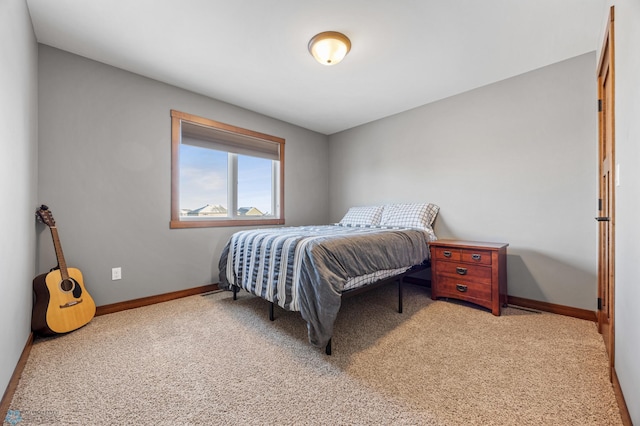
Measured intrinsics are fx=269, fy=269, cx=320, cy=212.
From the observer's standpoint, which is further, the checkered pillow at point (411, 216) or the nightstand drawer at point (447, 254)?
the checkered pillow at point (411, 216)

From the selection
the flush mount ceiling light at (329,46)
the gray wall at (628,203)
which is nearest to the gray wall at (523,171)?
the gray wall at (628,203)

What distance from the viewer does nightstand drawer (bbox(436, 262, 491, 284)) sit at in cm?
247

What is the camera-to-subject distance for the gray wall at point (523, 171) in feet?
7.75

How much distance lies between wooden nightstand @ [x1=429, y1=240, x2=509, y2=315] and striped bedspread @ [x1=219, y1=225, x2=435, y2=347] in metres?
0.25

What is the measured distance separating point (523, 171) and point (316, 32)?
2.35m

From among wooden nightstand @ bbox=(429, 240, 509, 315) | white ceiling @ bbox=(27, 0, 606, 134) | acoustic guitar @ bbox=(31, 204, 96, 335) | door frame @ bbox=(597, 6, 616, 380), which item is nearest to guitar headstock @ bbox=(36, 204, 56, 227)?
acoustic guitar @ bbox=(31, 204, 96, 335)

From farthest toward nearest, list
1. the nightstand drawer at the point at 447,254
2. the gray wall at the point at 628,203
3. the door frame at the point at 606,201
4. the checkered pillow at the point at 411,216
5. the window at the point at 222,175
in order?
the checkered pillow at the point at 411,216, the window at the point at 222,175, the nightstand drawer at the point at 447,254, the door frame at the point at 606,201, the gray wall at the point at 628,203

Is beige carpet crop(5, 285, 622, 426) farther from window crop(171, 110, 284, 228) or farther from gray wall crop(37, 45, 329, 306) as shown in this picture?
window crop(171, 110, 284, 228)

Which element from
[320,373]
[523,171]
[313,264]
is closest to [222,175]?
[313,264]

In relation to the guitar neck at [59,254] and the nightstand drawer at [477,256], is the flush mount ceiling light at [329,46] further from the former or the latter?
the guitar neck at [59,254]

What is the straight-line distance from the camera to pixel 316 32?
204cm

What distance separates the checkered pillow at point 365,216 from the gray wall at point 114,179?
1.78m

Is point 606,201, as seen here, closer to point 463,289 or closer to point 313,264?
point 463,289

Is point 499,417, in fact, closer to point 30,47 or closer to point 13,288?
→ point 13,288
